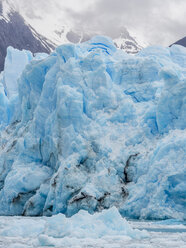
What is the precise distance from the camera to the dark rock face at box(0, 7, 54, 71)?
5941 cm

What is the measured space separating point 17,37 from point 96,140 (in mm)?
49750

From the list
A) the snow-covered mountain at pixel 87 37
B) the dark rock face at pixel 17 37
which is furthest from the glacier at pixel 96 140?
the snow-covered mountain at pixel 87 37

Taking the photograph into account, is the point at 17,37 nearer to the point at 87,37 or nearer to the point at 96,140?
the point at 87,37

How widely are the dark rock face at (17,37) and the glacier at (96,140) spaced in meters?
40.1

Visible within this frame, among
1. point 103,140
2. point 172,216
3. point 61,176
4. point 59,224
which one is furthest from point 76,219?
point 103,140

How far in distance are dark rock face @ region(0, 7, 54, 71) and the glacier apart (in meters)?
40.1

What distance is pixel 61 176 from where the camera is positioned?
15.1 metres

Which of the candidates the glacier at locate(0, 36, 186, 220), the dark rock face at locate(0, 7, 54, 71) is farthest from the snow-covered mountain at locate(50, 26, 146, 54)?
the glacier at locate(0, 36, 186, 220)

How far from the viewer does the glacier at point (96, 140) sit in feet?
45.4

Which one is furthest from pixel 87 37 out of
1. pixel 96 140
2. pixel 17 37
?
pixel 96 140

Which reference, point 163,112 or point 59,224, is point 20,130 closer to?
point 163,112

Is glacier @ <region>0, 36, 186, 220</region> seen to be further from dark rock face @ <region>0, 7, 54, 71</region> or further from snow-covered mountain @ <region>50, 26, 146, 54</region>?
snow-covered mountain @ <region>50, 26, 146, 54</region>

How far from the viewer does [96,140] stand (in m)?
16.3

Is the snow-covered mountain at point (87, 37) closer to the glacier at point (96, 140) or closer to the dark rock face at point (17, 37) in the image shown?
the dark rock face at point (17, 37)
